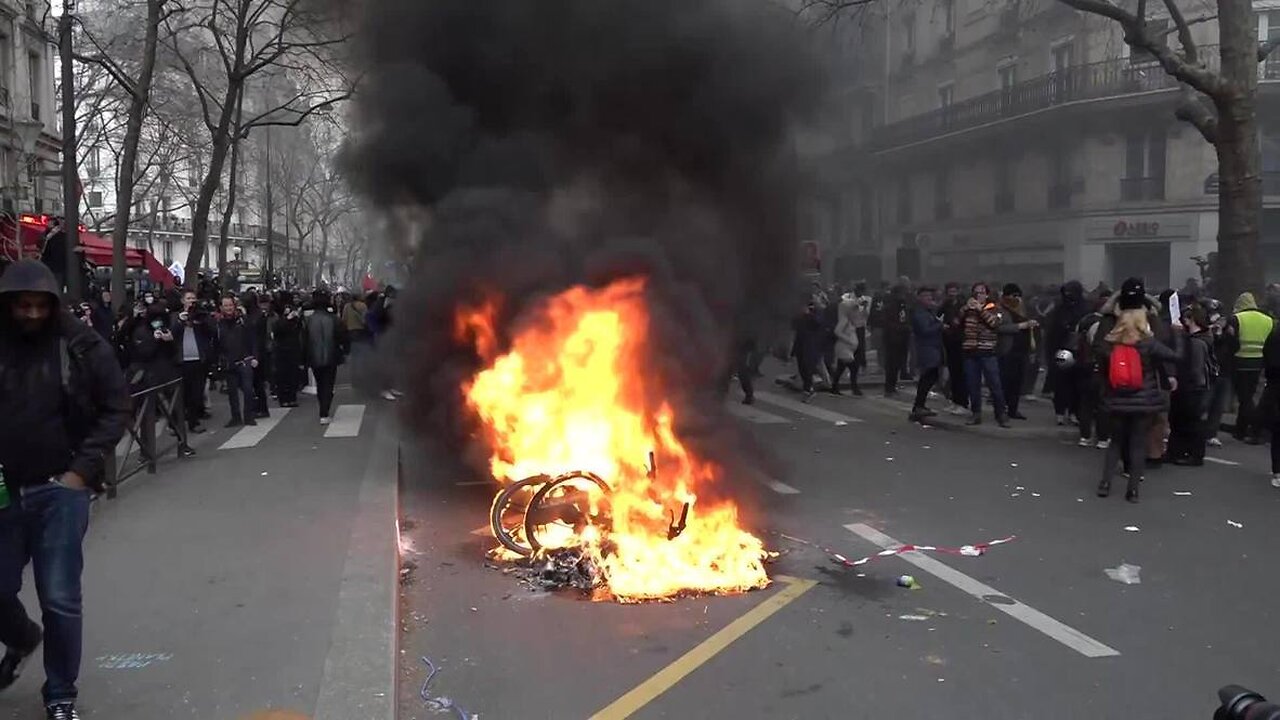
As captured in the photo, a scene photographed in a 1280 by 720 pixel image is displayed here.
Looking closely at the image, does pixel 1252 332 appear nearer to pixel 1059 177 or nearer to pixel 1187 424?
pixel 1187 424

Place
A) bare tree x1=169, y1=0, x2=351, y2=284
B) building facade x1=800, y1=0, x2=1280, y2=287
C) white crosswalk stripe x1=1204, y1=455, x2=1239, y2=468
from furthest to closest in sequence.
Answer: bare tree x1=169, y1=0, x2=351, y2=284
building facade x1=800, y1=0, x2=1280, y2=287
white crosswalk stripe x1=1204, y1=455, x2=1239, y2=468

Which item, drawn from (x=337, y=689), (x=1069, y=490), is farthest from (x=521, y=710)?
(x=1069, y=490)

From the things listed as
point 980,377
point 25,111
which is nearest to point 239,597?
point 980,377

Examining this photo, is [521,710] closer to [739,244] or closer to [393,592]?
[393,592]

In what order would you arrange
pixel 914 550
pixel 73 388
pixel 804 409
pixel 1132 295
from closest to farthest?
pixel 73 388, pixel 914 550, pixel 1132 295, pixel 804 409

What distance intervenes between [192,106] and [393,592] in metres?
27.0

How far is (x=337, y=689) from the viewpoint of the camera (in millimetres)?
3457

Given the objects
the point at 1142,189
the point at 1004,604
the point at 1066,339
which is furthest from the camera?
the point at 1142,189

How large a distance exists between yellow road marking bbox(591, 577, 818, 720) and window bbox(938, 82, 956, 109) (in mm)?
9475

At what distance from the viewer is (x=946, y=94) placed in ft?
43.2

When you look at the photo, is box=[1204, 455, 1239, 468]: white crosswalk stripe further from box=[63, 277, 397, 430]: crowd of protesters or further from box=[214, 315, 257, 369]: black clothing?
box=[214, 315, 257, 369]: black clothing

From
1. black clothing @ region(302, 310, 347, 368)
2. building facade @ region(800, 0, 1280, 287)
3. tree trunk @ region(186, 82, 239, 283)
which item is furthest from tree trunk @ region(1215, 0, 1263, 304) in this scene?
tree trunk @ region(186, 82, 239, 283)

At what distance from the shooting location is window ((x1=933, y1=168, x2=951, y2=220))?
43.4ft

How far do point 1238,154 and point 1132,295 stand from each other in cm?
595
